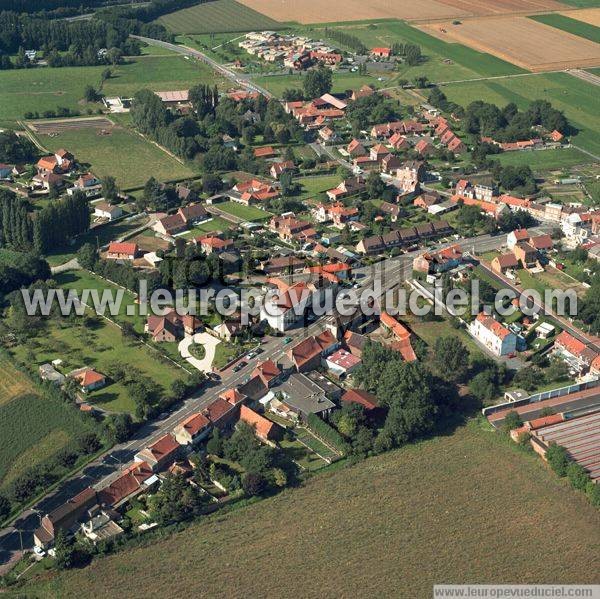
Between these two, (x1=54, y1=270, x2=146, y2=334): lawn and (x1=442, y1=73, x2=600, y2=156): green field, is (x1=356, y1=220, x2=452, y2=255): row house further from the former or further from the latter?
(x1=442, y1=73, x2=600, y2=156): green field

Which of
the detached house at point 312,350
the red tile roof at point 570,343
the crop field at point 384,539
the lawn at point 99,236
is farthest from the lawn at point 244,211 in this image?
the crop field at point 384,539

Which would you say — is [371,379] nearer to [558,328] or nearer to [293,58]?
[558,328]

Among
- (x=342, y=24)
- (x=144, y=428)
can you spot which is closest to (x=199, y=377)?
(x=144, y=428)

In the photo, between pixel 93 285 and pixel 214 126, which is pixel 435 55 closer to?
pixel 214 126

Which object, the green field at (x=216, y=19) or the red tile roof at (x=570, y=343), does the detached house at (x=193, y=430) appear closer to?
the red tile roof at (x=570, y=343)

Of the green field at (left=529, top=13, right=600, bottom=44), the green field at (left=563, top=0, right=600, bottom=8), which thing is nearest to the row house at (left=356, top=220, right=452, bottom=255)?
the green field at (left=529, top=13, right=600, bottom=44)

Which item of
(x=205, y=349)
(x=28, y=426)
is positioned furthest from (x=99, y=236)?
(x=28, y=426)
